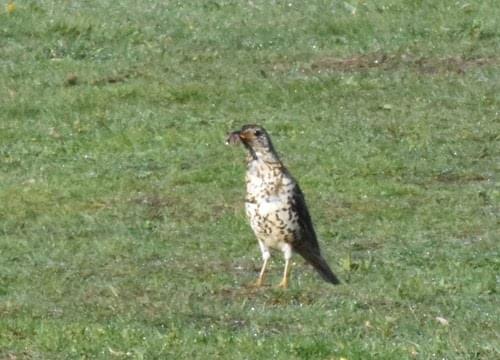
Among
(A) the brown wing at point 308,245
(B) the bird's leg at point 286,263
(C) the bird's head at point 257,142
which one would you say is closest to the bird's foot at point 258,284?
(B) the bird's leg at point 286,263

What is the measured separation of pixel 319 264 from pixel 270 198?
24.6 inches

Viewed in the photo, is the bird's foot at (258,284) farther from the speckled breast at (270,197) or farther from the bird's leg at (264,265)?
the speckled breast at (270,197)

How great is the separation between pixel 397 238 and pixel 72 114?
5.11 metres

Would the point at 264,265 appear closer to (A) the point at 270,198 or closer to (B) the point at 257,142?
(A) the point at 270,198

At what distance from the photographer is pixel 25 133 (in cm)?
1579

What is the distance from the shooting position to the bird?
1012 cm

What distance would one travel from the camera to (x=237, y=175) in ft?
47.1

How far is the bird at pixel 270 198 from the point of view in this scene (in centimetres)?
1012

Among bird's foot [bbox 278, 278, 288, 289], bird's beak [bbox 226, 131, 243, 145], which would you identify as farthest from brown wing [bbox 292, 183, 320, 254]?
bird's beak [bbox 226, 131, 243, 145]

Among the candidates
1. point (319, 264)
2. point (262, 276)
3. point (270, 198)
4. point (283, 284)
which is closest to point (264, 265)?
point (262, 276)

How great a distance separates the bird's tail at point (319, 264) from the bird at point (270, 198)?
4.8 inches

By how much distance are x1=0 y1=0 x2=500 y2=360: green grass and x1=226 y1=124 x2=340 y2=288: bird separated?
350mm

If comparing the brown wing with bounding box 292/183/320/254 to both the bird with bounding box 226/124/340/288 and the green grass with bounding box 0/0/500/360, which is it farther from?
the green grass with bounding box 0/0/500/360

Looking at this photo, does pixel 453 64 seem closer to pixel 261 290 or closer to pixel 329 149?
pixel 329 149
